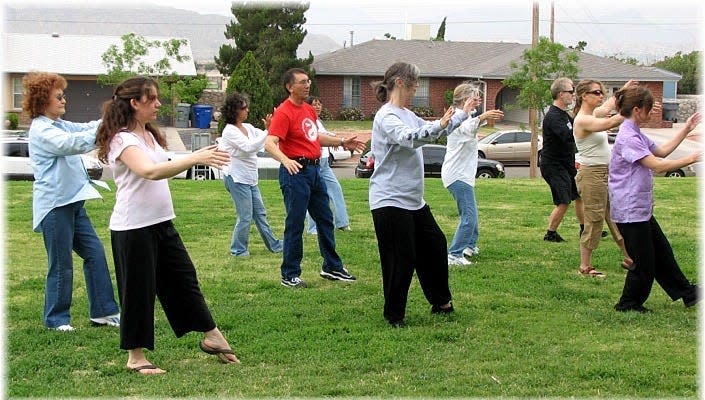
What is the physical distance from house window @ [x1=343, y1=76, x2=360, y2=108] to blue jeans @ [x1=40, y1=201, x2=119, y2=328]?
1733 inches

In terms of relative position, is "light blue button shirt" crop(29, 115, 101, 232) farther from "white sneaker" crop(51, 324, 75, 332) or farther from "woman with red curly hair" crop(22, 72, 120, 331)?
"white sneaker" crop(51, 324, 75, 332)

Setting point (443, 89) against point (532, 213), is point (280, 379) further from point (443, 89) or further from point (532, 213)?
point (443, 89)

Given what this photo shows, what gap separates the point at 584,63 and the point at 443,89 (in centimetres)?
756

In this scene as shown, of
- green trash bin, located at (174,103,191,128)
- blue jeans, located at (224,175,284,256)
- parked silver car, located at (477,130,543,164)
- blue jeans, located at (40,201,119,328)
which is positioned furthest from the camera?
green trash bin, located at (174,103,191,128)

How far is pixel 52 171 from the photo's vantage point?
21.9 feet

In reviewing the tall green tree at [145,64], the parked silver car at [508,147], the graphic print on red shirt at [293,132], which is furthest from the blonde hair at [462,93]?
the tall green tree at [145,64]

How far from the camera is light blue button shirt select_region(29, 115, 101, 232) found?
654cm

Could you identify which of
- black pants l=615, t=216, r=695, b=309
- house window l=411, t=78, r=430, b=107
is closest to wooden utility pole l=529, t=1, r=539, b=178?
black pants l=615, t=216, r=695, b=309

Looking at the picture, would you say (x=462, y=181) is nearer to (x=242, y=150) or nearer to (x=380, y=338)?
(x=242, y=150)

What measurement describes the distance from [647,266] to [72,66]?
43022 mm

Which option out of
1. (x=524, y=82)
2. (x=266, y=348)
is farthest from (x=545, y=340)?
(x=524, y=82)

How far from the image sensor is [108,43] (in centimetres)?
4972

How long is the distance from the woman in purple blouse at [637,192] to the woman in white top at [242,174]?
144 inches

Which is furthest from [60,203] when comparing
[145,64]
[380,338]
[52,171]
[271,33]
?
[271,33]
